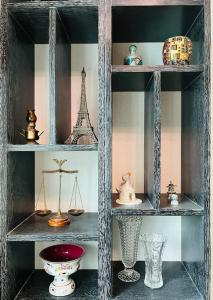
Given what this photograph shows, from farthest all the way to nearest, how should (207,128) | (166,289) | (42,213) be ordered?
1. (42,213)
2. (166,289)
3. (207,128)

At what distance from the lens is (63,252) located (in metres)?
1.29

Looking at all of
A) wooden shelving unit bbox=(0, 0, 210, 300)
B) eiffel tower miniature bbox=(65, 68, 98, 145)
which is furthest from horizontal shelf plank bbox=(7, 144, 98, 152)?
eiffel tower miniature bbox=(65, 68, 98, 145)

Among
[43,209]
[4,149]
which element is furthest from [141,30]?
[43,209]

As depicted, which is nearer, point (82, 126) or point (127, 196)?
point (127, 196)

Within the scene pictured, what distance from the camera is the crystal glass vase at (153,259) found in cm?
115

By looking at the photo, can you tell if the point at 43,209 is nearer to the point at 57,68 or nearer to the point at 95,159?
the point at 95,159

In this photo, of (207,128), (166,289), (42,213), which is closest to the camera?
(207,128)

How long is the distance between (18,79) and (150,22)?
1.88ft

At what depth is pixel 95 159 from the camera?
1396mm

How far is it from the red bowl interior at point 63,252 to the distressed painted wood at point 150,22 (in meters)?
0.95

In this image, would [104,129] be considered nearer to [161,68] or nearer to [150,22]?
[161,68]

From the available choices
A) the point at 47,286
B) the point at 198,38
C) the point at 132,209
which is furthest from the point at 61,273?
the point at 198,38

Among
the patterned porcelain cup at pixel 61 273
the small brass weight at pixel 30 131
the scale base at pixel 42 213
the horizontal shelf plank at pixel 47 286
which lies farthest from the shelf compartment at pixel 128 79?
the horizontal shelf plank at pixel 47 286

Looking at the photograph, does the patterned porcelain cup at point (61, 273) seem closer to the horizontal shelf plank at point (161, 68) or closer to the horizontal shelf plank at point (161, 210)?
the horizontal shelf plank at point (161, 210)
